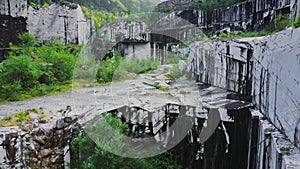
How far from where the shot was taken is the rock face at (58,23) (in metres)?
9.33

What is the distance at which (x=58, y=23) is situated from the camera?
9.87 m

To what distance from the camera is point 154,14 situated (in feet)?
39.1

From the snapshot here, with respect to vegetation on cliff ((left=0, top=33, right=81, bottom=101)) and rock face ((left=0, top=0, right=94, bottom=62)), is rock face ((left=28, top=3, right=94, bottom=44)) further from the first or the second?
vegetation on cliff ((left=0, top=33, right=81, bottom=101))

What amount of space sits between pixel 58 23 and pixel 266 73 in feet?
25.1

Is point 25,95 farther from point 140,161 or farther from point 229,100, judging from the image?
point 229,100

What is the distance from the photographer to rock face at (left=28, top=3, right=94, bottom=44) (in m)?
9.33

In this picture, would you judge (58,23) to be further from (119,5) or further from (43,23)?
(119,5)

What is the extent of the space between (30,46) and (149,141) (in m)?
5.46

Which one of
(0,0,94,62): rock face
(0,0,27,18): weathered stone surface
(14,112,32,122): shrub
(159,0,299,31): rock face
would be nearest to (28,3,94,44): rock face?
(0,0,94,62): rock face

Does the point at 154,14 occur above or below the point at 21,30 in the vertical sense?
above

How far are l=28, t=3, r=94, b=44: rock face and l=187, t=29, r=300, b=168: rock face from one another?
5.09m

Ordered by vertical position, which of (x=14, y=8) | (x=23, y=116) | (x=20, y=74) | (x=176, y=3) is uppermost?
(x=176, y=3)

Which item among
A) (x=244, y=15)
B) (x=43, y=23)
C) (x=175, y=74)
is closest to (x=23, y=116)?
(x=175, y=74)

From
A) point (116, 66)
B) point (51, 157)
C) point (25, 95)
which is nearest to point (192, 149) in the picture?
point (51, 157)
